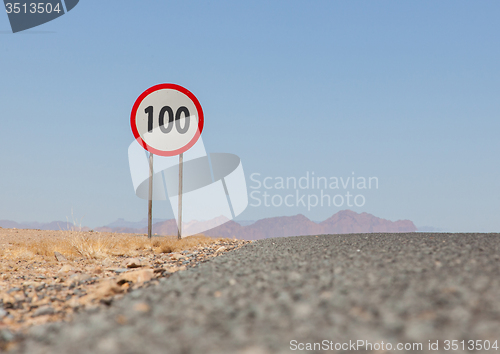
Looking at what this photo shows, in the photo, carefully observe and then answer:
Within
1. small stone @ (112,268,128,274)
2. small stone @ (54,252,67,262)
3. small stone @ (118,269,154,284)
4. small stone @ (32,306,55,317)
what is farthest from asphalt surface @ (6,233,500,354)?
small stone @ (54,252,67,262)

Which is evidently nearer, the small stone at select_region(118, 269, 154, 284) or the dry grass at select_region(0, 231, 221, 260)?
the small stone at select_region(118, 269, 154, 284)

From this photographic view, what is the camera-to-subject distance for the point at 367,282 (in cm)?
279

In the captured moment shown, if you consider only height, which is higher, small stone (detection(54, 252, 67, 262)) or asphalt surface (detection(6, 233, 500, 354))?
asphalt surface (detection(6, 233, 500, 354))

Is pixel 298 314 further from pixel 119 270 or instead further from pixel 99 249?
pixel 99 249

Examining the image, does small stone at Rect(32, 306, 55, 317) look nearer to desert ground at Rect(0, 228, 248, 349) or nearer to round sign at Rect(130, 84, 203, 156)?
desert ground at Rect(0, 228, 248, 349)

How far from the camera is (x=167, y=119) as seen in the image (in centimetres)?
877

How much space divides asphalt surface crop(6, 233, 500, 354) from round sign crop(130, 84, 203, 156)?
5697mm

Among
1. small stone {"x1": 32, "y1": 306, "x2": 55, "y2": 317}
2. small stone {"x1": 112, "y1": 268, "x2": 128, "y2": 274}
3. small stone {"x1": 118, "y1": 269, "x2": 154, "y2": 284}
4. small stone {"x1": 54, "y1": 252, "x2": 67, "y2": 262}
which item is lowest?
small stone {"x1": 54, "y1": 252, "x2": 67, "y2": 262}

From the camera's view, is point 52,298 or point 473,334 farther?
point 52,298

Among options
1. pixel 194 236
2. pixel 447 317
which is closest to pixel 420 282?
pixel 447 317

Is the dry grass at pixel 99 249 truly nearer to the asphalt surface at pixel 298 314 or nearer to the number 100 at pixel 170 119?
the number 100 at pixel 170 119

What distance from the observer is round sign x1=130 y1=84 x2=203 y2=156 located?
28.3 feet

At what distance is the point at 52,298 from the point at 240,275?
237 cm

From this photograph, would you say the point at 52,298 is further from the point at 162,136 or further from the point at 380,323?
the point at 162,136
